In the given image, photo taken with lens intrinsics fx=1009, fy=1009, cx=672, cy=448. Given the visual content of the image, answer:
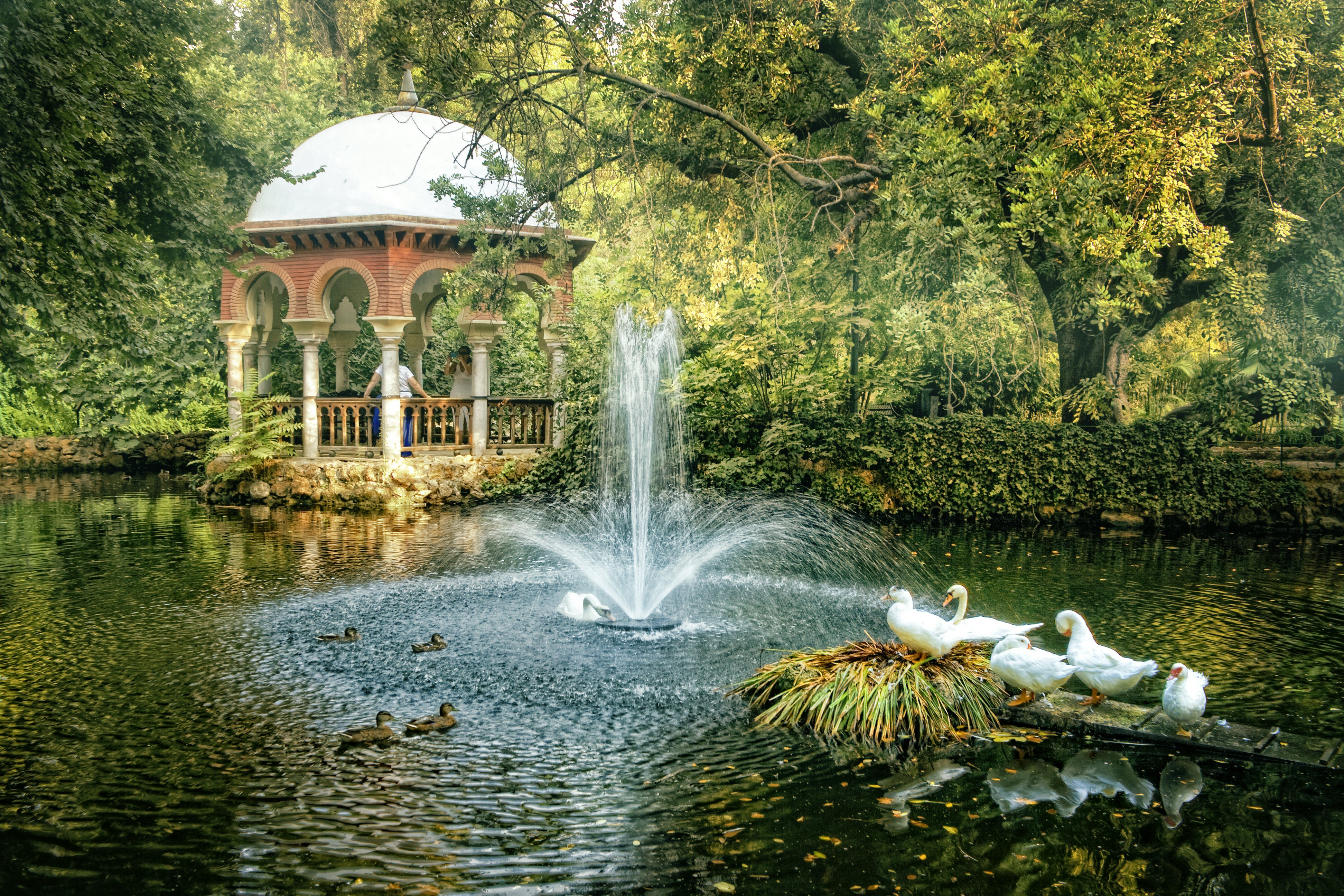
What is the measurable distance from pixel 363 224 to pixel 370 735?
512 inches

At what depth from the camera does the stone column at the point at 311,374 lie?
18.4 m

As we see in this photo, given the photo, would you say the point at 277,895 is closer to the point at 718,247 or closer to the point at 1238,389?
the point at 718,247

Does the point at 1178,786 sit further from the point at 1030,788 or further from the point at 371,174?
the point at 371,174

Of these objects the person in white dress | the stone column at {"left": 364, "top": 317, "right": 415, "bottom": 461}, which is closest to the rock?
the person in white dress

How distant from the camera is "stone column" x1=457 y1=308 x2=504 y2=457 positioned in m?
18.8

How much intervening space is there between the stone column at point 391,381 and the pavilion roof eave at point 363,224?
5.29 feet

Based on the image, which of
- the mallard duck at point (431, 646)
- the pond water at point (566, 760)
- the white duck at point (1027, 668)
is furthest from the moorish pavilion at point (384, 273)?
the white duck at point (1027, 668)

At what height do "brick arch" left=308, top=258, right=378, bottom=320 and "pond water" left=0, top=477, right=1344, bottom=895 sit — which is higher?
"brick arch" left=308, top=258, right=378, bottom=320

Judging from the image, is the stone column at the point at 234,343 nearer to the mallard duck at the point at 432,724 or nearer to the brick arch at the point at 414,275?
the brick arch at the point at 414,275

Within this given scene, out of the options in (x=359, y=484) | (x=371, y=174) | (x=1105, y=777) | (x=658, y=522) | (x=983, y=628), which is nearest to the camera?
(x=1105, y=777)

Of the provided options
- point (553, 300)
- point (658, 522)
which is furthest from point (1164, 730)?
point (553, 300)

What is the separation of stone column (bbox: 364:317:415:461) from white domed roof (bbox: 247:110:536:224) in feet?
6.16

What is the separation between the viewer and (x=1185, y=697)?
6039mm

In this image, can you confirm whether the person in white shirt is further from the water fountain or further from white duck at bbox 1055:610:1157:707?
white duck at bbox 1055:610:1157:707
